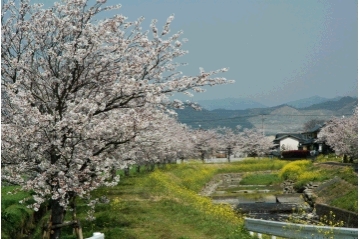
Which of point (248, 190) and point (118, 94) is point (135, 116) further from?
point (248, 190)

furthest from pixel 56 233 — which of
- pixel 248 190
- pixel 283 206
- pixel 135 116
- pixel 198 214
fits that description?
pixel 248 190

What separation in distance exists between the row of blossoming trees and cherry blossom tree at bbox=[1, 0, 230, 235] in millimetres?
21

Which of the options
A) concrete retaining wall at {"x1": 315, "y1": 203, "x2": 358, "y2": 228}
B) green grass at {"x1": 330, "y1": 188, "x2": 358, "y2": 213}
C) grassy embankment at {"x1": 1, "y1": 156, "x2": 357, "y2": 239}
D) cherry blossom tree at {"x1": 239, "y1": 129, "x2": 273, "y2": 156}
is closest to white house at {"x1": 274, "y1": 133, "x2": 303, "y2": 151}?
cherry blossom tree at {"x1": 239, "y1": 129, "x2": 273, "y2": 156}

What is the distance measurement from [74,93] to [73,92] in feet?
0.41

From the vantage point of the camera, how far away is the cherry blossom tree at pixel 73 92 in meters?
10.1

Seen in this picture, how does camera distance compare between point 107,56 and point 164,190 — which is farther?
point 164,190

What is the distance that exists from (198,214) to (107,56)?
31.8 feet

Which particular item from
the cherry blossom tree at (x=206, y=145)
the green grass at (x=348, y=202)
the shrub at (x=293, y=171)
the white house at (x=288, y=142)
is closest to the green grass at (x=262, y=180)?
the shrub at (x=293, y=171)

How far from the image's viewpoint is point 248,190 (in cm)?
4388

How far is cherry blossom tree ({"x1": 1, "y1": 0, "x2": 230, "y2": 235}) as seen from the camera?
10109 mm

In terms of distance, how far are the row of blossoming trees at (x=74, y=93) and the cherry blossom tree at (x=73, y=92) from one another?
0.07 ft

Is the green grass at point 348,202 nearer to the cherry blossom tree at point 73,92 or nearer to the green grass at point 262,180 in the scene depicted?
the cherry blossom tree at point 73,92

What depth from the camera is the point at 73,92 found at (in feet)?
36.5

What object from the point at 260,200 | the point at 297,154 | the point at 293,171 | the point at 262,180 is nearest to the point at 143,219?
the point at 260,200
